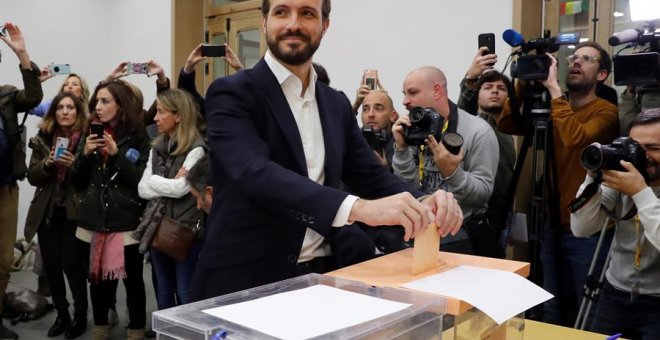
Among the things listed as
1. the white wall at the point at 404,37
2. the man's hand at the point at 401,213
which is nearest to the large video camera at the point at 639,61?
the white wall at the point at 404,37

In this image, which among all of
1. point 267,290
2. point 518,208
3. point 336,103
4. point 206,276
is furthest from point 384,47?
point 267,290

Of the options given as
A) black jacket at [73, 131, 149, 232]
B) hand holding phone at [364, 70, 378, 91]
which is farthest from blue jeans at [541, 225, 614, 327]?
black jacket at [73, 131, 149, 232]

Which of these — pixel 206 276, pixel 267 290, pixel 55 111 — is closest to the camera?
pixel 267 290

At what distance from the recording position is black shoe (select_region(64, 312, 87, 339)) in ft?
10.3

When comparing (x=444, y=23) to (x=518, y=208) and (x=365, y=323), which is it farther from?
(x=365, y=323)

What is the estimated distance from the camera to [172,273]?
116 inches

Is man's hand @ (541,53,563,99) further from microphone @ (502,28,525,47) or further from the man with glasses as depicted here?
microphone @ (502,28,525,47)

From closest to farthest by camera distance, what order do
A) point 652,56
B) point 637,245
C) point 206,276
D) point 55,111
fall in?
point 206,276
point 637,245
point 652,56
point 55,111

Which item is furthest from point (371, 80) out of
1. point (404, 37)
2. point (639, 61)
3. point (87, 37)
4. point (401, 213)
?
point (87, 37)

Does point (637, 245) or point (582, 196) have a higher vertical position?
point (582, 196)

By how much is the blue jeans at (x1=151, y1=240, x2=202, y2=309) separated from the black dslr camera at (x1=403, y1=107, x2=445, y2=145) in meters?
1.23

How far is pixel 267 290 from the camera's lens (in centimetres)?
78

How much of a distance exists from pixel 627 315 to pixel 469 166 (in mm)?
823

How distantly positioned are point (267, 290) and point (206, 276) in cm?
40
